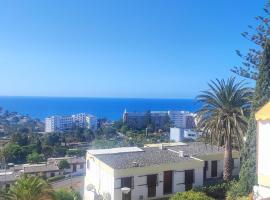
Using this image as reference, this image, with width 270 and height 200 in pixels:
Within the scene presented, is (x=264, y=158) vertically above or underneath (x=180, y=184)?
above

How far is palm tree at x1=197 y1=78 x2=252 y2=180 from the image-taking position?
1958 centimetres

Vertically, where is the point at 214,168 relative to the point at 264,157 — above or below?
below

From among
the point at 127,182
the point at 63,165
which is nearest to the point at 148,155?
the point at 127,182

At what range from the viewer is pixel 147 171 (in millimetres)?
19297

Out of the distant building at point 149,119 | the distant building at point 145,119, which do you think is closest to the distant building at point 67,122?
the distant building at point 145,119

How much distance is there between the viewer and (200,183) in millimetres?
21188

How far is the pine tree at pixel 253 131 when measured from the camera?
13859mm

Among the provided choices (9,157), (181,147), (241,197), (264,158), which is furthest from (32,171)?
(264,158)

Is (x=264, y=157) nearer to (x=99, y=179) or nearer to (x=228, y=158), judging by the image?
(x=228, y=158)

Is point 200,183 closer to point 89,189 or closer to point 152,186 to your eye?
point 152,186

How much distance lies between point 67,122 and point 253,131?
550 ft

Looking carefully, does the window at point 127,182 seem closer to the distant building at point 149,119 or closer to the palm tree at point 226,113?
the palm tree at point 226,113

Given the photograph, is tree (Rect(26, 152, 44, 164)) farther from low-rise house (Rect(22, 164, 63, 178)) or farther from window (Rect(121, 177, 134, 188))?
window (Rect(121, 177, 134, 188))

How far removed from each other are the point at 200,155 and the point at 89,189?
25.4ft
